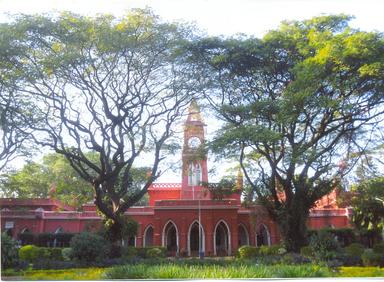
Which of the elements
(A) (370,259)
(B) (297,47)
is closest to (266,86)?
(B) (297,47)

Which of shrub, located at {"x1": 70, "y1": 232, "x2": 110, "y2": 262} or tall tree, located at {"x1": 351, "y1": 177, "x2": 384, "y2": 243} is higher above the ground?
tall tree, located at {"x1": 351, "y1": 177, "x2": 384, "y2": 243}

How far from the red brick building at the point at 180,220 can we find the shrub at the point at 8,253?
7.25 metres

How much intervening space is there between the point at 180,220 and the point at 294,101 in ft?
30.8

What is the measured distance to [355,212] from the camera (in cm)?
1612

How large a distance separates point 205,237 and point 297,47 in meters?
9.98

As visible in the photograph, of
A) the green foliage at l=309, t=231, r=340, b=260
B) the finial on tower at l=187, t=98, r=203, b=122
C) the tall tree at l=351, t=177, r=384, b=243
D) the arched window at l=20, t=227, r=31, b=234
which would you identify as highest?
the finial on tower at l=187, t=98, r=203, b=122

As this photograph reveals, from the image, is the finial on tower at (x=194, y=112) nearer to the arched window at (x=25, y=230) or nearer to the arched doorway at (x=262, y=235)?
the arched doorway at (x=262, y=235)

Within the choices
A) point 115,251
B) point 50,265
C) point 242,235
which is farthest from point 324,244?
point 50,265

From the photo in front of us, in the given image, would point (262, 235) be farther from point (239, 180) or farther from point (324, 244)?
point (324, 244)

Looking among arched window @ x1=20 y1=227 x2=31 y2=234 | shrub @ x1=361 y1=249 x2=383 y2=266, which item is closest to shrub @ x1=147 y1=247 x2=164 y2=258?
shrub @ x1=361 y1=249 x2=383 y2=266

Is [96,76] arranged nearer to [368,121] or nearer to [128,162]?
[128,162]

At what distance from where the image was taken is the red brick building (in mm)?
16891

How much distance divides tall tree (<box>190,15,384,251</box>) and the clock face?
3.92 ft

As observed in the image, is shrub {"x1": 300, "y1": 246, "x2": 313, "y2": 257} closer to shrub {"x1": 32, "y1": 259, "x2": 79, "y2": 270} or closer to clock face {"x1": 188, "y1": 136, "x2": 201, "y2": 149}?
clock face {"x1": 188, "y1": 136, "x2": 201, "y2": 149}
